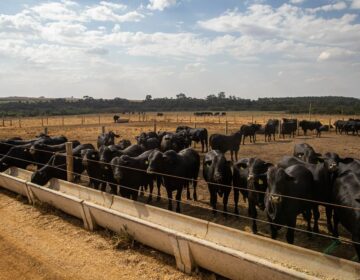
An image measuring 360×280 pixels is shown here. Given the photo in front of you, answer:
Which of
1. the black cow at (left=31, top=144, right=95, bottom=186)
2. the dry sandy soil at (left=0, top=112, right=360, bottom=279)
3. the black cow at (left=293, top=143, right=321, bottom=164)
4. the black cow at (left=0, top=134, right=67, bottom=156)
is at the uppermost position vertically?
the black cow at (left=293, top=143, right=321, bottom=164)

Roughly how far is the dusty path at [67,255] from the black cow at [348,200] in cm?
256

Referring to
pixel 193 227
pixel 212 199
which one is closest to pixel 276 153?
pixel 212 199

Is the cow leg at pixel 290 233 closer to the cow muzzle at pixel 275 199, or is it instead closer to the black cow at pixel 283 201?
the black cow at pixel 283 201

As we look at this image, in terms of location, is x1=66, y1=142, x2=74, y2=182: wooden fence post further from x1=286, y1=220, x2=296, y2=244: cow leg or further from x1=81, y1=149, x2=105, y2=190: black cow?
x1=286, y1=220, x2=296, y2=244: cow leg

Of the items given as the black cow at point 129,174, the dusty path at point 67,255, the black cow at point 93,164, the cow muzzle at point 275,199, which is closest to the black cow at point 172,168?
the black cow at point 129,174

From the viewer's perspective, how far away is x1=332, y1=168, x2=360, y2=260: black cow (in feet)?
19.6

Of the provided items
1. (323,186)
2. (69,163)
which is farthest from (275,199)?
(69,163)

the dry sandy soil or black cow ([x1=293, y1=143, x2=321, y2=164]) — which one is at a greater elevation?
black cow ([x1=293, y1=143, x2=321, y2=164])

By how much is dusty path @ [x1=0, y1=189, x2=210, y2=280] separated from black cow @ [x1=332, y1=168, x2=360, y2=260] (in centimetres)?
256

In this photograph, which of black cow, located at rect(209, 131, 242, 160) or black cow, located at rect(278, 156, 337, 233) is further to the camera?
black cow, located at rect(209, 131, 242, 160)

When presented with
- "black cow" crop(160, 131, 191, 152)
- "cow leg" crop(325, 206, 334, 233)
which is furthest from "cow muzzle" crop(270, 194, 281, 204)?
"black cow" crop(160, 131, 191, 152)

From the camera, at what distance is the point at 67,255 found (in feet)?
22.0

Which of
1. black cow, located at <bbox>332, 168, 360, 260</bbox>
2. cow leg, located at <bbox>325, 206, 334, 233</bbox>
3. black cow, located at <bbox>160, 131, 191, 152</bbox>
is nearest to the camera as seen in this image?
black cow, located at <bbox>332, 168, 360, 260</bbox>

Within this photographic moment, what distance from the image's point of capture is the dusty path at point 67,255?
6.00m
